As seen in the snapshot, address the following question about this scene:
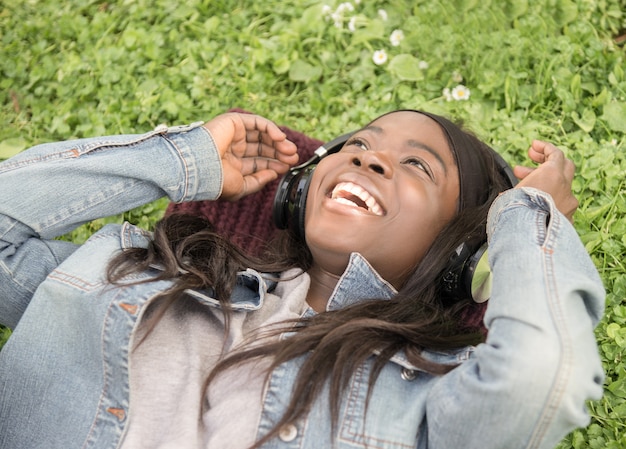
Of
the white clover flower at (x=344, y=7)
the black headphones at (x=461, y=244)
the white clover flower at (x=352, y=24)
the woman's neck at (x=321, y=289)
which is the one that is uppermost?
the white clover flower at (x=344, y=7)

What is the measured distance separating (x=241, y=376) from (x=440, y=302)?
2.26 ft

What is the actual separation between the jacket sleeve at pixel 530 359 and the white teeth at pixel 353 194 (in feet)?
1.50

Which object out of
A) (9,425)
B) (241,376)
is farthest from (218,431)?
(9,425)

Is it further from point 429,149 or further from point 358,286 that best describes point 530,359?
point 429,149

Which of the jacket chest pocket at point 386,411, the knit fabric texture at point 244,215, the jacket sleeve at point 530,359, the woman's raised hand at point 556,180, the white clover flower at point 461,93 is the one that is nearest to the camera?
the jacket sleeve at point 530,359

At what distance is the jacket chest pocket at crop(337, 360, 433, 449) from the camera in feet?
6.05

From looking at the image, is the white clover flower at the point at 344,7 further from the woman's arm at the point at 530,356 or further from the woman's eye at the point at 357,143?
the woman's arm at the point at 530,356

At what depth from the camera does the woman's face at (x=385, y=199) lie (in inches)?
86.5

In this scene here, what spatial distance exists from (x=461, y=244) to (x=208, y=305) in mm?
769

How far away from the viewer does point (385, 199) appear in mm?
2211

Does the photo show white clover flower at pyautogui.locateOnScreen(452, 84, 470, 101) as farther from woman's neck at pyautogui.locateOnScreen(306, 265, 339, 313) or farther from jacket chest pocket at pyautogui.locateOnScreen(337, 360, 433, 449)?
jacket chest pocket at pyautogui.locateOnScreen(337, 360, 433, 449)

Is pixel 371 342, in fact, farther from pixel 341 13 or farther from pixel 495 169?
pixel 341 13

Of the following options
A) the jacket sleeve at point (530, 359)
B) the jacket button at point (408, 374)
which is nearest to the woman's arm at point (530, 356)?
the jacket sleeve at point (530, 359)

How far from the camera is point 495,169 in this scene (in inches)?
99.3
